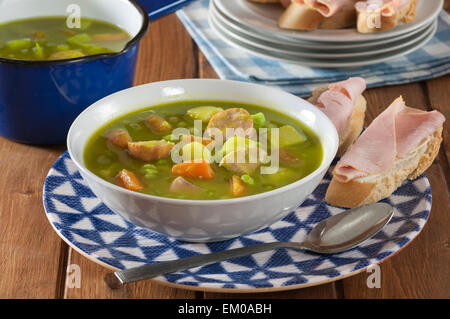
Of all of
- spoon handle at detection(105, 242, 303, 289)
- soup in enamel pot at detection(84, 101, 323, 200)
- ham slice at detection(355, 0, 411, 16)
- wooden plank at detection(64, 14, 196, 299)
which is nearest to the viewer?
spoon handle at detection(105, 242, 303, 289)

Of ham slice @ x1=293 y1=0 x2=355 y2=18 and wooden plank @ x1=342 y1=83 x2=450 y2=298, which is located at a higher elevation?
ham slice @ x1=293 y1=0 x2=355 y2=18

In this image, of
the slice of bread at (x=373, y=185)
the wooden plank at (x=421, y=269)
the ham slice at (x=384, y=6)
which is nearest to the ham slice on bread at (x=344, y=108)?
the slice of bread at (x=373, y=185)

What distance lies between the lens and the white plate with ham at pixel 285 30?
10.4 ft

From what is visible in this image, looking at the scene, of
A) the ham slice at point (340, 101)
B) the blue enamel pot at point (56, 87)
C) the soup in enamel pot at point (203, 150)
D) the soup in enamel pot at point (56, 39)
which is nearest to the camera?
the soup in enamel pot at point (203, 150)

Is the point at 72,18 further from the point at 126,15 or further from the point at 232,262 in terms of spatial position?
the point at 232,262

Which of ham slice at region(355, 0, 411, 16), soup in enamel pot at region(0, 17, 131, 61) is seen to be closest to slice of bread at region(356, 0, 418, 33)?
ham slice at region(355, 0, 411, 16)

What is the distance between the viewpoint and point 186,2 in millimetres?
2965

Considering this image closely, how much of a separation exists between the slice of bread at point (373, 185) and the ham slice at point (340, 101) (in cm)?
31

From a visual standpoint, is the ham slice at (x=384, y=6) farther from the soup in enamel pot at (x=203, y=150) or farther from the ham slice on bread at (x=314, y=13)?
the soup in enamel pot at (x=203, y=150)

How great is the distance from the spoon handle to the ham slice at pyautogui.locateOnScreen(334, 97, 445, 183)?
1.47ft

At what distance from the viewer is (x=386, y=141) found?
7.77 feet

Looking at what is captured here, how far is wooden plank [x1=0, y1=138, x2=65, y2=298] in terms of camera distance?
77.7 inches

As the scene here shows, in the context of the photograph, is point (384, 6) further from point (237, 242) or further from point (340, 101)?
point (237, 242)

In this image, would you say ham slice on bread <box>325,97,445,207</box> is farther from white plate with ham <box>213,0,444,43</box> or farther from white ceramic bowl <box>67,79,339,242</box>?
white plate with ham <box>213,0,444,43</box>
